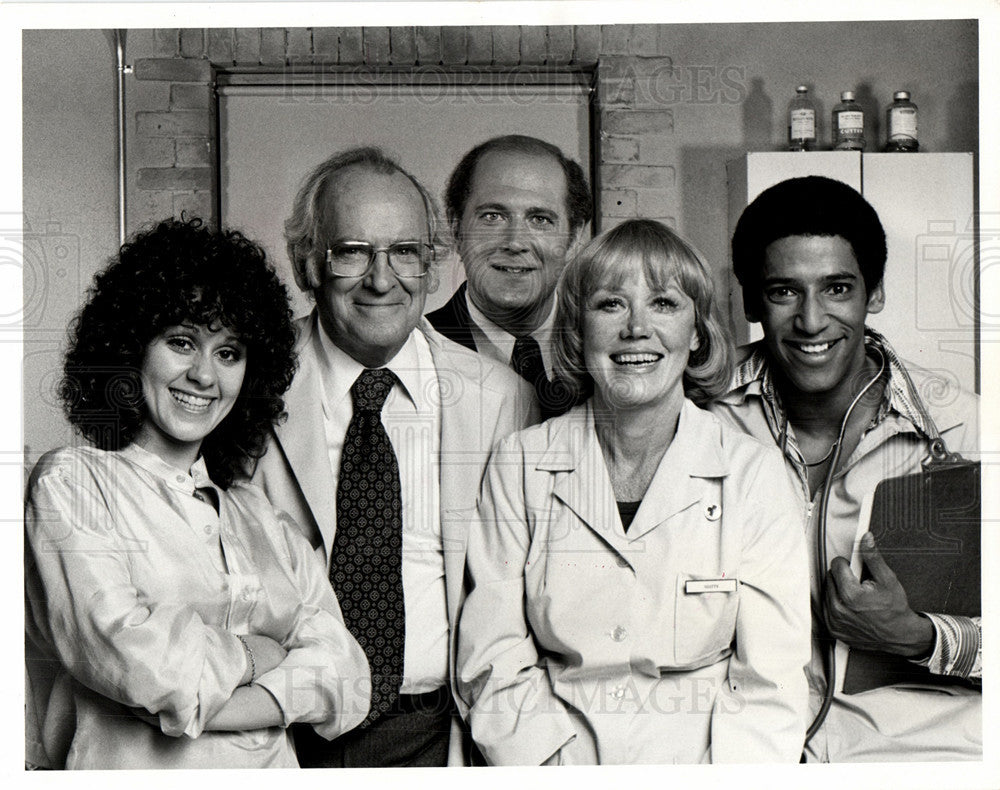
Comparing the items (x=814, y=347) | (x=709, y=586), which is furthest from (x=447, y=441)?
(x=814, y=347)

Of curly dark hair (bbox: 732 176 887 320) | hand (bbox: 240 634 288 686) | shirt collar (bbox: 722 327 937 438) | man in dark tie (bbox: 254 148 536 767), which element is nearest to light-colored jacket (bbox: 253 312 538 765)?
man in dark tie (bbox: 254 148 536 767)

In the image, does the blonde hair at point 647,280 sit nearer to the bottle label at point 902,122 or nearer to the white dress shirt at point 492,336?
the white dress shirt at point 492,336

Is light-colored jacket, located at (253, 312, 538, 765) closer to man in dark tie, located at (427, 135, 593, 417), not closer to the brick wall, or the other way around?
man in dark tie, located at (427, 135, 593, 417)

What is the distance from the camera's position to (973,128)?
282 cm

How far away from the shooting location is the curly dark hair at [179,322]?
2.62 metres

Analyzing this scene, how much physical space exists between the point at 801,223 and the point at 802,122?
0.27 metres

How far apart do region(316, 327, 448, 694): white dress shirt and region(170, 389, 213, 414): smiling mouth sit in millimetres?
293

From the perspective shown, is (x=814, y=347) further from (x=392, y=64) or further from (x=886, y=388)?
(x=392, y=64)

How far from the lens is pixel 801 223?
8.89 ft

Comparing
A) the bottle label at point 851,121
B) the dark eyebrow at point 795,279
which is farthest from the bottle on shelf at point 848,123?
the dark eyebrow at point 795,279

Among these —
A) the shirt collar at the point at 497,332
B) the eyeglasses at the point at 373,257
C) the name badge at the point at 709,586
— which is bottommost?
the name badge at the point at 709,586

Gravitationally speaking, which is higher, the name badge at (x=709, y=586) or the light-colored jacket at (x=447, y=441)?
the light-colored jacket at (x=447, y=441)

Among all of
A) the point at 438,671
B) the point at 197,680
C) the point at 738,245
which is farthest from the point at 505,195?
the point at 197,680

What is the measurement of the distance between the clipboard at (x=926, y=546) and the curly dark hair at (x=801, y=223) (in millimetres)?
517
